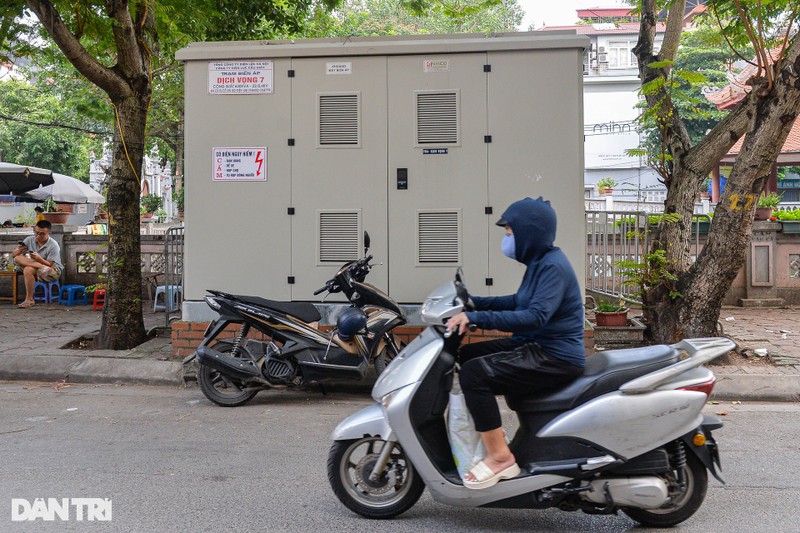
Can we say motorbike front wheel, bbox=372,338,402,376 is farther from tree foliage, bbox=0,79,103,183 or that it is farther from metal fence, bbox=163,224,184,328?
tree foliage, bbox=0,79,103,183

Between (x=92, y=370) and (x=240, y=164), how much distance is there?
268cm

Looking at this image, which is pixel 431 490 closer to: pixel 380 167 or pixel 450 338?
pixel 450 338

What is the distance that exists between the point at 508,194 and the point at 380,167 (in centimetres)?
130

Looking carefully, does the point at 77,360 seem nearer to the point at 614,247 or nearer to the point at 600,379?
the point at 600,379

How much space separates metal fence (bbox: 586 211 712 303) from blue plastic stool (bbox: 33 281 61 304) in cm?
856

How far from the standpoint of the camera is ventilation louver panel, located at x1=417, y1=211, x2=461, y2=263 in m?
7.80

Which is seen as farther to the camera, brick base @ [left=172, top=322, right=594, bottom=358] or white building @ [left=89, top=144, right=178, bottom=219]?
white building @ [left=89, top=144, right=178, bottom=219]

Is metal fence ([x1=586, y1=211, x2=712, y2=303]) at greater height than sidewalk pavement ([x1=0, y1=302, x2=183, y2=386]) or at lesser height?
greater

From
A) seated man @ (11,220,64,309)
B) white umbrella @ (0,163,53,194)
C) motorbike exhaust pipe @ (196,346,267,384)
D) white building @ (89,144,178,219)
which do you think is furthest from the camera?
white building @ (89,144,178,219)

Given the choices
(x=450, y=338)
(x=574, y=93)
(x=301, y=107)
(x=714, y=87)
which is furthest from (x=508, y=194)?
(x=714, y=87)

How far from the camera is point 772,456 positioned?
5.50 meters

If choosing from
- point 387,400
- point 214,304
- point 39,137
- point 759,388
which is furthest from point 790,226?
point 39,137

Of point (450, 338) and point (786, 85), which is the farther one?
point (786, 85)

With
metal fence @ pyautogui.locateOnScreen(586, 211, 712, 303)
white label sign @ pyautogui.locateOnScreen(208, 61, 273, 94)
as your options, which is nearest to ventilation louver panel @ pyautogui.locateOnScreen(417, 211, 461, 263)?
white label sign @ pyautogui.locateOnScreen(208, 61, 273, 94)
